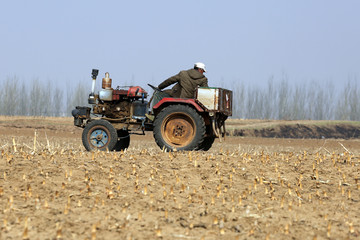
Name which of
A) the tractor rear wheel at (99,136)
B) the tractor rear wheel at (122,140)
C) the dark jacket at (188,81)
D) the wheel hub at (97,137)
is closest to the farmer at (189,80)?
the dark jacket at (188,81)

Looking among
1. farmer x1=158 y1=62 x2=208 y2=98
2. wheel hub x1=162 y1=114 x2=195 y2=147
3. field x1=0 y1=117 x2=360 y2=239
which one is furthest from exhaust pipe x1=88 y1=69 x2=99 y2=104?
field x1=0 y1=117 x2=360 y2=239

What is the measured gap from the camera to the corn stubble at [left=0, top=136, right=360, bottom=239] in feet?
17.8

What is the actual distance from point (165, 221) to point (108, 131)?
520 centimetres

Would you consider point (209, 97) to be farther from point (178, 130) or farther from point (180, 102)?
point (178, 130)

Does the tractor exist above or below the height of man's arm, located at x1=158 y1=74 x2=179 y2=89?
below

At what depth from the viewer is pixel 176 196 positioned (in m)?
6.64

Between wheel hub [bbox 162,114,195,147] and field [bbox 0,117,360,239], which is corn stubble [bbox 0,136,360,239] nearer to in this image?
field [bbox 0,117,360,239]

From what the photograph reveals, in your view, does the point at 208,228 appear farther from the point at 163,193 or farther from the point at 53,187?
the point at 53,187

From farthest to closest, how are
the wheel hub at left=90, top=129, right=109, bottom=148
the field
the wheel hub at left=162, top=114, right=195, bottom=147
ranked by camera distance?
the wheel hub at left=90, top=129, right=109, bottom=148
the wheel hub at left=162, top=114, right=195, bottom=147
the field

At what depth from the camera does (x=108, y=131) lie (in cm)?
1057

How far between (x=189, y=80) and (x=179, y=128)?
3.40ft

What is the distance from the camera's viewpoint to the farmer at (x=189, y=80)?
1021cm

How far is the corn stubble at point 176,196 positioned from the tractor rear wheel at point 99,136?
1.64m

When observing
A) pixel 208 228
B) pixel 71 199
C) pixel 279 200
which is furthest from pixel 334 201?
pixel 71 199
